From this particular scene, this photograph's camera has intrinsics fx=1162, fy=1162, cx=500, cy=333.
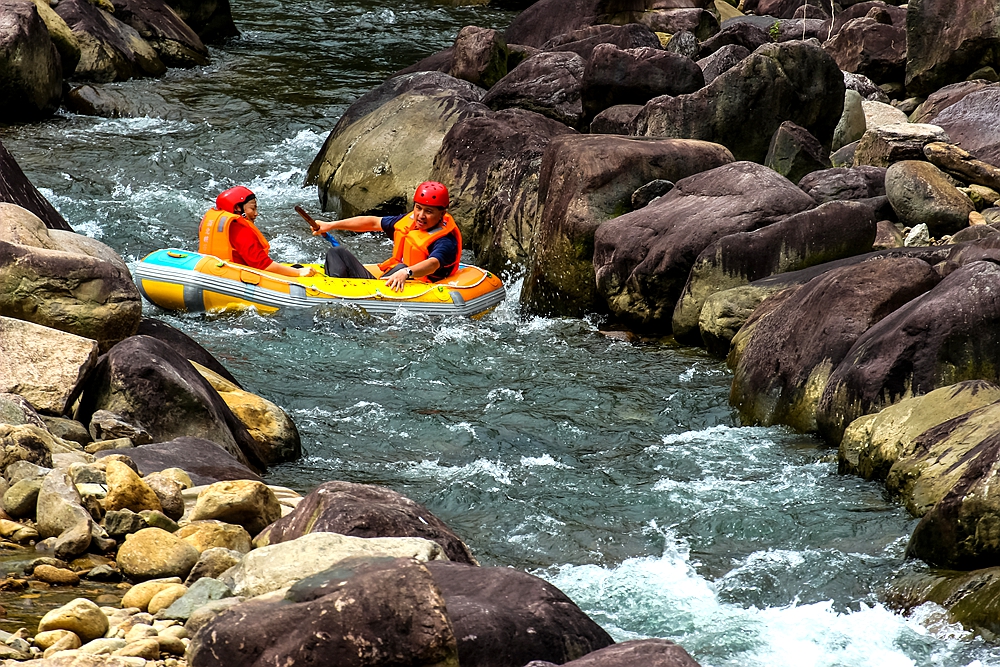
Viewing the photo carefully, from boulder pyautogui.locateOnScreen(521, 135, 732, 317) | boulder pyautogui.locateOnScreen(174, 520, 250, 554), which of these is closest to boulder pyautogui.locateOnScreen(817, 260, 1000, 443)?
boulder pyautogui.locateOnScreen(521, 135, 732, 317)

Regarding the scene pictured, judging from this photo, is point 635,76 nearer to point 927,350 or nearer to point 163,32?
point 927,350

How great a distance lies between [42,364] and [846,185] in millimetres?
7020

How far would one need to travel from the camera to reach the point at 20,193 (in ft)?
26.6

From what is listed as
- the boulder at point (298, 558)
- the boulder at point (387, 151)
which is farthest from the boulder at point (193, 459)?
the boulder at point (387, 151)

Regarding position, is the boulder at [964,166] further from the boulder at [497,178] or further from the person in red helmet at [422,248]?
the person in red helmet at [422,248]

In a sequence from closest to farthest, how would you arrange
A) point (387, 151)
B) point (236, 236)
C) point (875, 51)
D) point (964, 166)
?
1. point (964, 166)
2. point (236, 236)
3. point (387, 151)
4. point (875, 51)

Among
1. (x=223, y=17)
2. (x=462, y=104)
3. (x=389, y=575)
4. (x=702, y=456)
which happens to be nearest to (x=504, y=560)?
(x=702, y=456)

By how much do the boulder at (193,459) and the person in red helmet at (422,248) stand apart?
15.5ft

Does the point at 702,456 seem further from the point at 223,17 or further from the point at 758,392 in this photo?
the point at 223,17

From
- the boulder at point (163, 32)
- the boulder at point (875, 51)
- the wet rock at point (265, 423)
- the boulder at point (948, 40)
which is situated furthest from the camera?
the boulder at point (163, 32)

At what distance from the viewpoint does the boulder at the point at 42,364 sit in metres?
5.59

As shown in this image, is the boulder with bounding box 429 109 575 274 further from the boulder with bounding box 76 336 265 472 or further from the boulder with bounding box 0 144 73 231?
the boulder with bounding box 76 336 265 472

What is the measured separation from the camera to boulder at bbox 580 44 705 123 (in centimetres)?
1241

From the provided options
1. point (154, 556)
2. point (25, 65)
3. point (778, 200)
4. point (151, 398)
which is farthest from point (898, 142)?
point (25, 65)
